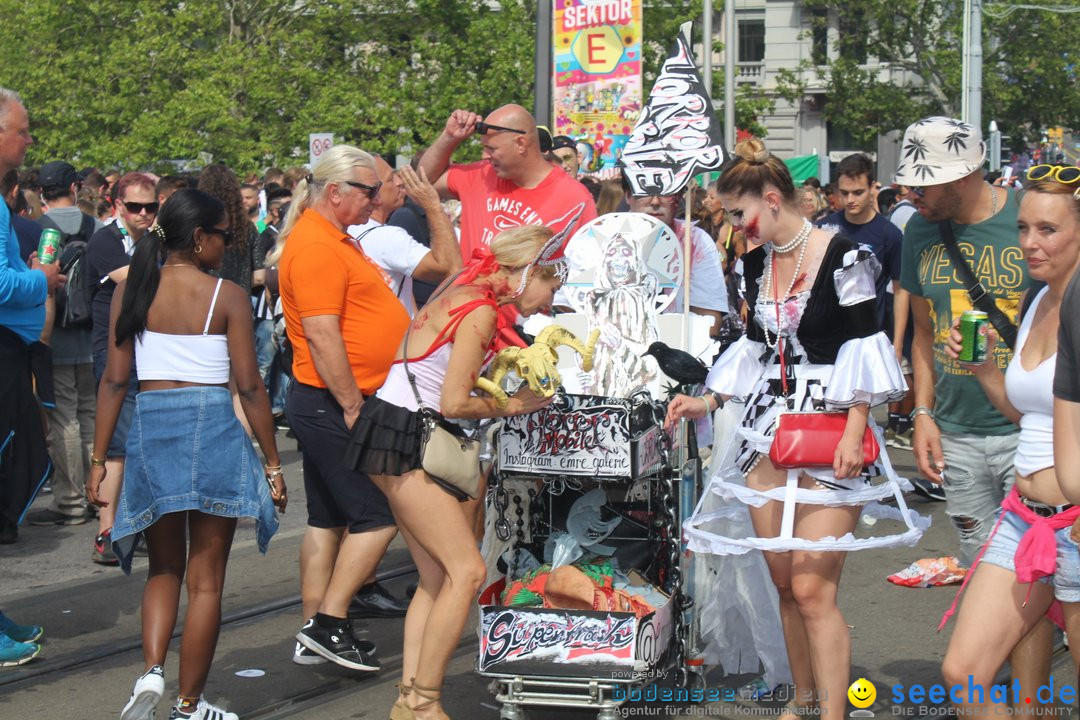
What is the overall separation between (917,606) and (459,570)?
3005 millimetres

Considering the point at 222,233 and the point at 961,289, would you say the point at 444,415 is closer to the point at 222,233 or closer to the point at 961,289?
the point at 222,233

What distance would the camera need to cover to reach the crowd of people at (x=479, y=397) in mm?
4051

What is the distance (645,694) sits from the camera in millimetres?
5332

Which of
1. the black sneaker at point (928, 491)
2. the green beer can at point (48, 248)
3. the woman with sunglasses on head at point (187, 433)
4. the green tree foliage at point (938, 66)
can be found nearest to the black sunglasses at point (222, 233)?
the woman with sunglasses on head at point (187, 433)

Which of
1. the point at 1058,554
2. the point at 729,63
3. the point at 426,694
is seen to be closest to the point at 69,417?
the point at 426,694

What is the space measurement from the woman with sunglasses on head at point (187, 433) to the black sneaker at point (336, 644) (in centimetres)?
64

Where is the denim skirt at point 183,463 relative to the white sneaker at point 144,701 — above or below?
above

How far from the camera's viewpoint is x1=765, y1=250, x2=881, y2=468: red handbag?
4.61 meters

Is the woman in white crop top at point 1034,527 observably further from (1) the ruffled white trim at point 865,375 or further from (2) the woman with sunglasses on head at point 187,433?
(2) the woman with sunglasses on head at point 187,433

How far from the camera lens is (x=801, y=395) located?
187 inches

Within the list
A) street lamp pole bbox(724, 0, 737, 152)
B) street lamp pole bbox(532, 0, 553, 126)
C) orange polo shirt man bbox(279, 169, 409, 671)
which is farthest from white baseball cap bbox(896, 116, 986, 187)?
street lamp pole bbox(724, 0, 737, 152)

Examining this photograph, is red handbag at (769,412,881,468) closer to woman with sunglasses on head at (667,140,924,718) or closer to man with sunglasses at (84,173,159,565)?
woman with sunglasses on head at (667,140,924,718)

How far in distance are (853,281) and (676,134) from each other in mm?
1600

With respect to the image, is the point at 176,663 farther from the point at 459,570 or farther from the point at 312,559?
the point at 459,570
